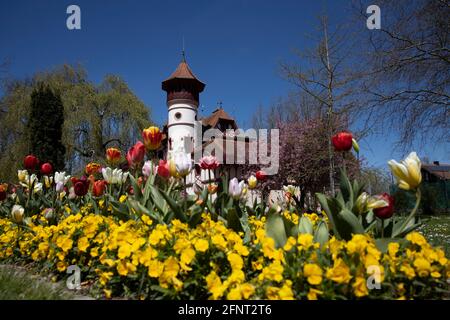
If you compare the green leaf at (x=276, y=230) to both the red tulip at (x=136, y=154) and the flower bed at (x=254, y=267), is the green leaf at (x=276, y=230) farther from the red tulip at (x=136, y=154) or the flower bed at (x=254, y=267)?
the red tulip at (x=136, y=154)

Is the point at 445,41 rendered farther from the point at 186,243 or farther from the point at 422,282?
the point at 186,243

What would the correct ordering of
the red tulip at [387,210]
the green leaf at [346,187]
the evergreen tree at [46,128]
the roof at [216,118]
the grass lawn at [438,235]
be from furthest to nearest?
the roof at [216,118] < the evergreen tree at [46,128] < the grass lawn at [438,235] < the green leaf at [346,187] < the red tulip at [387,210]

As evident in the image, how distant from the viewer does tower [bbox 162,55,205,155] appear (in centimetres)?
2575

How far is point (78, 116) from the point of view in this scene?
61.1 feet

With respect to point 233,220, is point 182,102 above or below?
above

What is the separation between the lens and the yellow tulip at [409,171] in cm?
200

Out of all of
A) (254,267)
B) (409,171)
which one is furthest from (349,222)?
(254,267)

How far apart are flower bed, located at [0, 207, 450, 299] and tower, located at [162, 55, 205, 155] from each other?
2315cm

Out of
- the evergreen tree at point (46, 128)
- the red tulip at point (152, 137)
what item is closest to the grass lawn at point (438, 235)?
the red tulip at point (152, 137)

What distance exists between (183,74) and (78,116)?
10692 mm

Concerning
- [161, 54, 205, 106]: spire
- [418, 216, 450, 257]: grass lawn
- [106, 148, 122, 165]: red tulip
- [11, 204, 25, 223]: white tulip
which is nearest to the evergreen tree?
[161, 54, 205, 106]: spire

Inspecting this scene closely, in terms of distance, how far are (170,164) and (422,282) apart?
6.27 feet

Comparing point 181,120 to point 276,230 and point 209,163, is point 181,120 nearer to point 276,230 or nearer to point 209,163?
point 209,163

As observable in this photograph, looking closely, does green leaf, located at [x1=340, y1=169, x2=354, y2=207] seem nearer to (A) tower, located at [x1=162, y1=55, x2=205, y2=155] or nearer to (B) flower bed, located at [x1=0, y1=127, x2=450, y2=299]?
(B) flower bed, located at [x1=0, y1=127, x2=450, y2=299]
